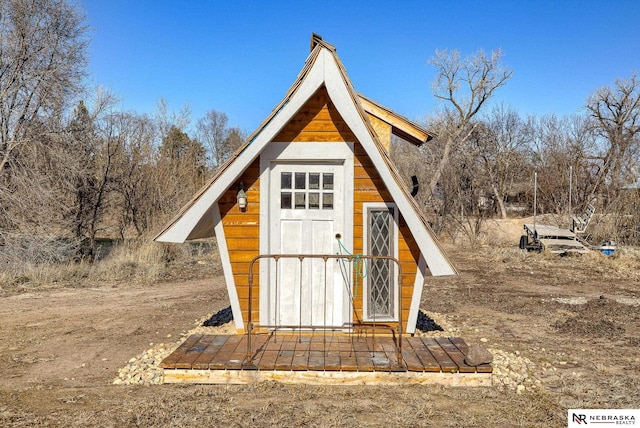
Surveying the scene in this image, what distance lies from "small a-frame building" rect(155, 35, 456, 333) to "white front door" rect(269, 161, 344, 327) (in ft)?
0.05

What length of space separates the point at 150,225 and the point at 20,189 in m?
4.49

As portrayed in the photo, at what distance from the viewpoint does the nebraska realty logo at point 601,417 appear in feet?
14.5

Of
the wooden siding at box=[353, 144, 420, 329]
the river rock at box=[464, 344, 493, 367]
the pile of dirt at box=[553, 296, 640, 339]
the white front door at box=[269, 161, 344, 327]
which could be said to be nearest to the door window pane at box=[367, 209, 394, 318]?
the wooden siding at box=[353, 144, 420, 329]

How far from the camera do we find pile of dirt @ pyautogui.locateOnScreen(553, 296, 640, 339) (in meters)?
8.07

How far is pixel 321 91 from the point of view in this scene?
6520 millimetres

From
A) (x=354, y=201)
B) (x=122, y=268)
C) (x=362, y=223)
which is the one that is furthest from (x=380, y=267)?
(x=122, y=268)

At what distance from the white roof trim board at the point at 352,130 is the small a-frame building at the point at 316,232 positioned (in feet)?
1.16

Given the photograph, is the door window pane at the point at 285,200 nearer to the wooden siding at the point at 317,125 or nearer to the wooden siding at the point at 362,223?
the wooden siding at the point at 317,125

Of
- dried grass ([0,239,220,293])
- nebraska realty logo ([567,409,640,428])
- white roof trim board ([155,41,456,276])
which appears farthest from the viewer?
dried grass ([0,239,220,293])

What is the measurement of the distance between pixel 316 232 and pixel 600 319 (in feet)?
20.3

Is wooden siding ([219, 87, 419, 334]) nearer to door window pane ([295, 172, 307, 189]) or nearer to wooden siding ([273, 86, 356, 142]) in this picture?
wooden siding ([273, 86, 356, 142])

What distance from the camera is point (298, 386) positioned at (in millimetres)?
5098

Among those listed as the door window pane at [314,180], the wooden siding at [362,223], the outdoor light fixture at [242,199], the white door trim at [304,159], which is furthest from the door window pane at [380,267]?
the outdoor light fixture at [242,199]

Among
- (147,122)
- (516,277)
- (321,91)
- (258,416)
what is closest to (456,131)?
(516,277)
